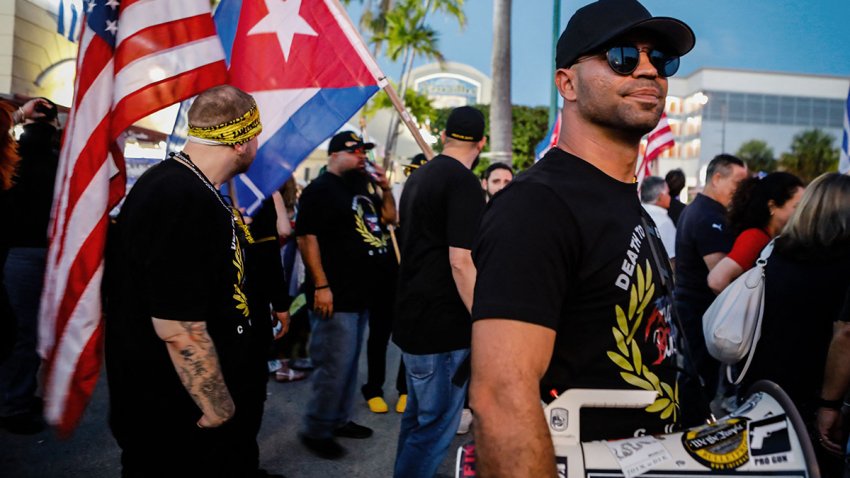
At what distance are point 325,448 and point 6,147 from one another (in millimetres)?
2613

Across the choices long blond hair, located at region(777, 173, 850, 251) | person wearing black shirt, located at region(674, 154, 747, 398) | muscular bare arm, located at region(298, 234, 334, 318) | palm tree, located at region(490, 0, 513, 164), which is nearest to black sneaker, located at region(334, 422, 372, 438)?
muscular bare arm, located at region(298, 234, 334, 318)

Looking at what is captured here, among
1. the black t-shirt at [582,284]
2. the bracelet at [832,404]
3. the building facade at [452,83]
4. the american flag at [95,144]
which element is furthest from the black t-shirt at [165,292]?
the building facade at [452,83]

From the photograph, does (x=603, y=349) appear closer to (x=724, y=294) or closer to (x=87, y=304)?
(x=724, y=294)

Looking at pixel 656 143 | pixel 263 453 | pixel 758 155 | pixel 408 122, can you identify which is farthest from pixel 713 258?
pixel 758 155

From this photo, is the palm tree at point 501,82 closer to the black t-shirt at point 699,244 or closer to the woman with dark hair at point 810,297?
the black t-shirt at point 699,244

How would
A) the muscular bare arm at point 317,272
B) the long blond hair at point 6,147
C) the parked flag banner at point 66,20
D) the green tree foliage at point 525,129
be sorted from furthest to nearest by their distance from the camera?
1. the green tree foliage at point 525,129
2. the parked flag banner at point 66,20
3. the muscular bare arm at point 317,272
4. the long blond hair at point 6,147

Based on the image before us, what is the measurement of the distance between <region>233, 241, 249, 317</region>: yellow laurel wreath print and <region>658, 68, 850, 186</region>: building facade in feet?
246

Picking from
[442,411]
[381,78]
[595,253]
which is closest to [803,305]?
[442,411]

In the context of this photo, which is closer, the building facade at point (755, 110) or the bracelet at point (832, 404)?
the bracelet at point (832, 404)

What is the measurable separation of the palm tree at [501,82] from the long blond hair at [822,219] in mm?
9631

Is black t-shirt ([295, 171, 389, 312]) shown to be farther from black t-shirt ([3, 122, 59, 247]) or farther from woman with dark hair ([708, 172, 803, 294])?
woman with dark hair ([708, 172, 803, 294])

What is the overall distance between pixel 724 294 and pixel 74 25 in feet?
27.7

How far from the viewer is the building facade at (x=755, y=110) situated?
2867 inches

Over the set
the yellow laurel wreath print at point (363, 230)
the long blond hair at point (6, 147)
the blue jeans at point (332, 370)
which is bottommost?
Answer: the blue jeans at point (332, 370)
